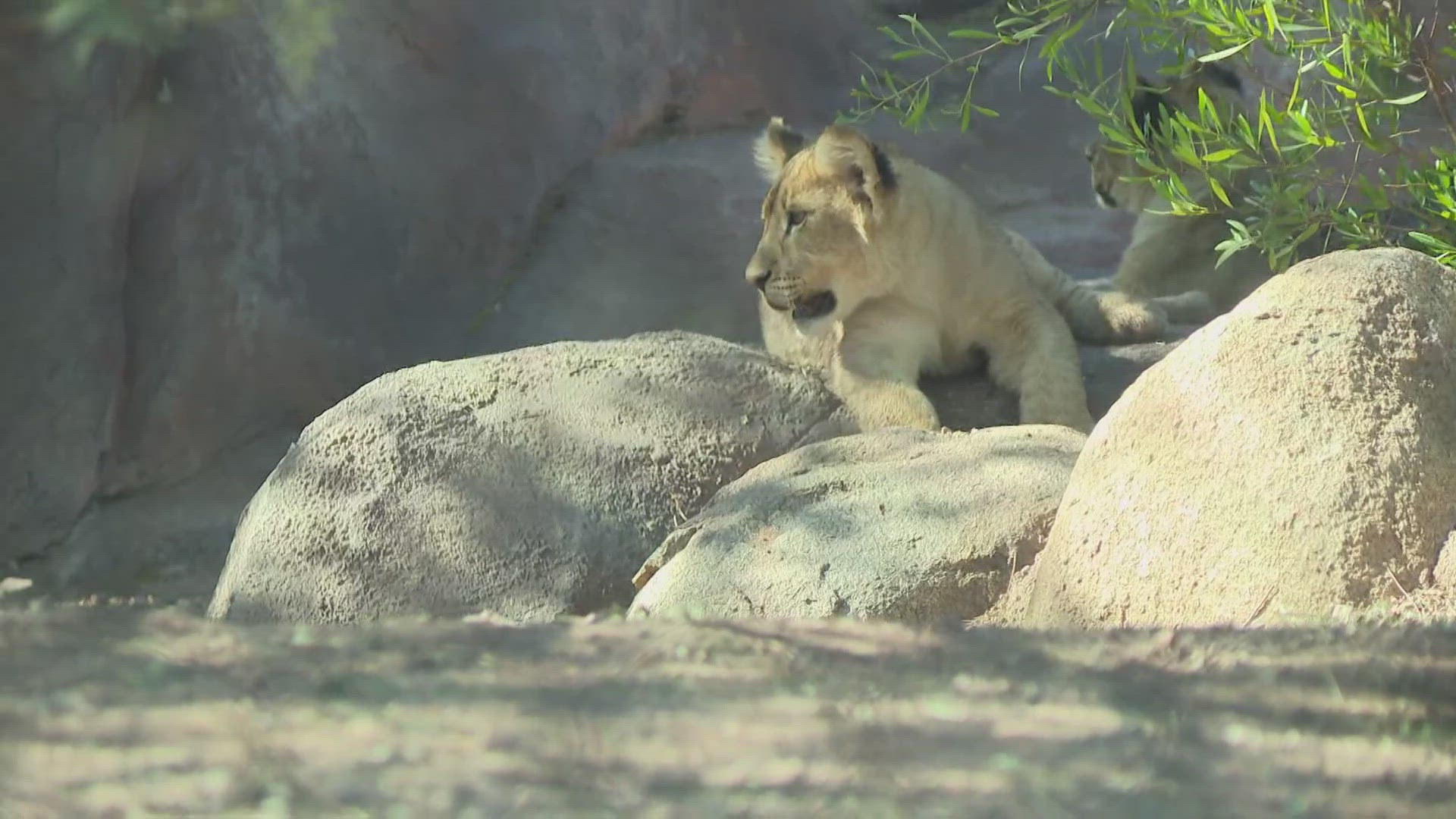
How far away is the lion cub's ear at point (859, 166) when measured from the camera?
5.60 metres

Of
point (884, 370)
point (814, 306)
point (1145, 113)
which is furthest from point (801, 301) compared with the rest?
point (1145, 113)

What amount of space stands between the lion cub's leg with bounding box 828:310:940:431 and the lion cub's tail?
32.0 inches

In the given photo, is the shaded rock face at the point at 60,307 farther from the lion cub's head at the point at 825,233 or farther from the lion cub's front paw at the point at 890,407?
the lion cub's front paw at the point at 890,407

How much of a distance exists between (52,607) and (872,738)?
190cm

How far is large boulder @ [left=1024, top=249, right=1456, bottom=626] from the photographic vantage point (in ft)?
10.0

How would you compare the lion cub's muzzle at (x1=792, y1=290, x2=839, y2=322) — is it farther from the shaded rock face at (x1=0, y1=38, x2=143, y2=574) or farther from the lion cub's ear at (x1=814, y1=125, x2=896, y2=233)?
the shaded rock face at (x1=0, y1=38, x2=143, y2=574)

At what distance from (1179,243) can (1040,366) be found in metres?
2.40

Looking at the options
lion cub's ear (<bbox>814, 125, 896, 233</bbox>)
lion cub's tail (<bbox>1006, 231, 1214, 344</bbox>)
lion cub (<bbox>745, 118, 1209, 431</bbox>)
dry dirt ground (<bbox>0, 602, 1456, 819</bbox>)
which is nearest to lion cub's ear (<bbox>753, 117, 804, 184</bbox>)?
lion cub (<bbox>745, 118, 1209, 431</bbox>)

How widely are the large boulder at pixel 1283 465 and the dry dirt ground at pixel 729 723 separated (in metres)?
0.70

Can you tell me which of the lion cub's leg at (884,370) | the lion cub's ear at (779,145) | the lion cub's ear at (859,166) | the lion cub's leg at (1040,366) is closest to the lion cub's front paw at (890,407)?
the lion cub's leg at (884,370)

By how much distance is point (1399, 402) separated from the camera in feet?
10.4

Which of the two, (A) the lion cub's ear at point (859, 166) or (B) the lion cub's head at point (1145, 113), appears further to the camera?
(B) the lion cub's head at point (1145, 113)

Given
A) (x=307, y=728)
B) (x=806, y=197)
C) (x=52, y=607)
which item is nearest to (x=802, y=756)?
(x=307, y=728)

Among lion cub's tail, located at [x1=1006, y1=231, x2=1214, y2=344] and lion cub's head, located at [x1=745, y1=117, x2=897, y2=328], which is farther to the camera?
lion cub's tail, located at [x1=1006, y1=231, x2=1214, y2=344]
